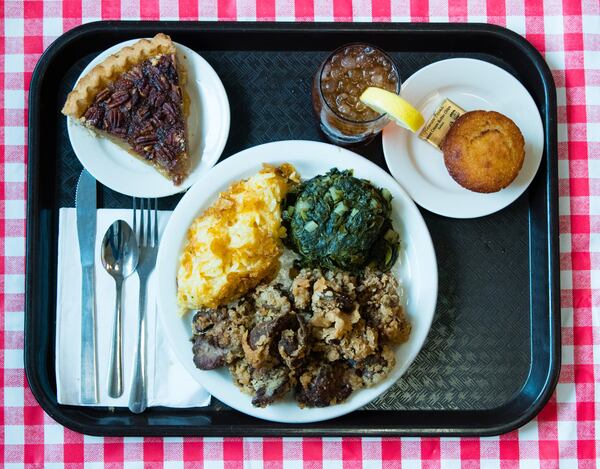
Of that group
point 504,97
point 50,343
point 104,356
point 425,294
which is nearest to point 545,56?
point 504,97

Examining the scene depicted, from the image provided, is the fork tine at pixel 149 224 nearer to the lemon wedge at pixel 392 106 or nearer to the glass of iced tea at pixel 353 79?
the glass of iced tea at pixel 353 79

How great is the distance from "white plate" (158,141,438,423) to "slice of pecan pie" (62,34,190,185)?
0.68 ft

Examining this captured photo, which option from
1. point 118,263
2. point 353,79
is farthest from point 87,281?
point 353,79

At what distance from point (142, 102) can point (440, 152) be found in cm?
128

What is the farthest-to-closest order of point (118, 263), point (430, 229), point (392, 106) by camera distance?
1. point (430, 229)
2. point (118, 263)
3. point (392, 106)

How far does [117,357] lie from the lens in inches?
108

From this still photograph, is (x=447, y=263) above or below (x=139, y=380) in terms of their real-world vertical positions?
above

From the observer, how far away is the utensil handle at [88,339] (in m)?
2.76

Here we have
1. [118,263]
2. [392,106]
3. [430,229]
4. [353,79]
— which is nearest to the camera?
[392,106]

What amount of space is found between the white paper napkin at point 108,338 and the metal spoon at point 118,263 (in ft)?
0.09

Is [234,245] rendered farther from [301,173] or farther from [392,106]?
[392,106]

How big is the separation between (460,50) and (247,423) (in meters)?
1.88

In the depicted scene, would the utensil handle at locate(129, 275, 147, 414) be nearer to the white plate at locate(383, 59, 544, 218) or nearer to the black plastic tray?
the black plastic tray

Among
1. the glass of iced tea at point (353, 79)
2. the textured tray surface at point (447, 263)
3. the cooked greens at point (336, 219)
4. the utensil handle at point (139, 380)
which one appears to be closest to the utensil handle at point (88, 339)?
the utensil handle at point (139, 380)
